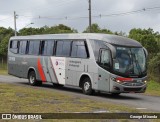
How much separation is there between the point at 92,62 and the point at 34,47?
6619 mm

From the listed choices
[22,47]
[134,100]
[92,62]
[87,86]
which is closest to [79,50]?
[92,62]

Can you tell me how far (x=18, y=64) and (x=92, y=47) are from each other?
8.34 meters

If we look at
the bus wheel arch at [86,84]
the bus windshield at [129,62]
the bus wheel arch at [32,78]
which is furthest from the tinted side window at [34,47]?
the bus windshield at [129,62]

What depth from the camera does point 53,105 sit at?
16062 mm

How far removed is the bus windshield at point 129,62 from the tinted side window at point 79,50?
81.4 inches

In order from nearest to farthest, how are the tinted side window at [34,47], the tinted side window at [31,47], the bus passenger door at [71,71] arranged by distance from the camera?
1. the bus passenger door at [71,71]
2. the tinted side window at [34,47]
3. the tinted side window at [31,47]

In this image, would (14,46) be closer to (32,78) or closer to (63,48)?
(32,78)

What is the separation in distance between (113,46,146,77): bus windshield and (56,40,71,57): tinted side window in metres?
3.76

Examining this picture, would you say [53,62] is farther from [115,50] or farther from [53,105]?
[53,105]

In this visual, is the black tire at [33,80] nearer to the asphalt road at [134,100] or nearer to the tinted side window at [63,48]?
the tinted side window at [63,48]

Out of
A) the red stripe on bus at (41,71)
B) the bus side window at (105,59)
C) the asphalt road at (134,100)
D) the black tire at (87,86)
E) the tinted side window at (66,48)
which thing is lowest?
the asphalt road at (134,100)

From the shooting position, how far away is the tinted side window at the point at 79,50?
22766 millimetres

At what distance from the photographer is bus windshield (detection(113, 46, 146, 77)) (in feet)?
69.4

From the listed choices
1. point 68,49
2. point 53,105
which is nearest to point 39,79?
point 68,49
